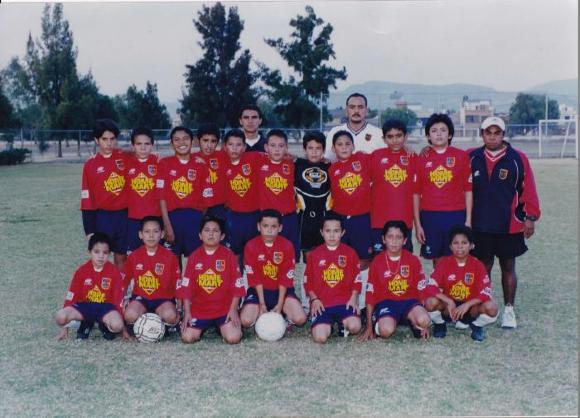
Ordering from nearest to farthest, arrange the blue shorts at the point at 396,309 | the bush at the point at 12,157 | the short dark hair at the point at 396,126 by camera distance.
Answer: the blue shorts at the point at 396,309, the short dark hair at the point at 396,126, the bush at the point at 12,157

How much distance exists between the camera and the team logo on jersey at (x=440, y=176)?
4.84 meters

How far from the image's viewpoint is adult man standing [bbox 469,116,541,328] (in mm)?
4742

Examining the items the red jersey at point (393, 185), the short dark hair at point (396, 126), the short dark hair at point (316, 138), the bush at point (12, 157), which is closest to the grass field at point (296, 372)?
the red jersey at point (393, 185)

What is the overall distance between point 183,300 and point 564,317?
9.94ft

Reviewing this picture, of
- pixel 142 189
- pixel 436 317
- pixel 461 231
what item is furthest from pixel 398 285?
pixel 142 189

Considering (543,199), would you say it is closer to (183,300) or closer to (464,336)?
(464,336)

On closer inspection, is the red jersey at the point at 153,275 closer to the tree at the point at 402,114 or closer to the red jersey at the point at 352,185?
the red jersey at the point at 352,185

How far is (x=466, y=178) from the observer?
4844mm

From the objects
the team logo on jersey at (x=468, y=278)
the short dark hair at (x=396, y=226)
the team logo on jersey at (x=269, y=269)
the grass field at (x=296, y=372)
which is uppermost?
the short dark hair at (x=396, y=226)

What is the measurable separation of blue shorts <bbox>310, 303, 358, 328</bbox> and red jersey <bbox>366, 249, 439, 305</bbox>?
18 centimetres

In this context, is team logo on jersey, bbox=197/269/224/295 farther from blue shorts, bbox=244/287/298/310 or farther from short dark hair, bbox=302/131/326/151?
short dark hair, bbox=302/131/326/151

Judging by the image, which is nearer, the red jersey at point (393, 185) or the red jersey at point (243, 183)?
the red jersey at point (393, 185)

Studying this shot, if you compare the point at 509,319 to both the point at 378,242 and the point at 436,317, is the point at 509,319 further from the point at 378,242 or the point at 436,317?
the point at 378,242

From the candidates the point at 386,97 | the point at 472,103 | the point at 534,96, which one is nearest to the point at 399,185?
the point at 386,97
